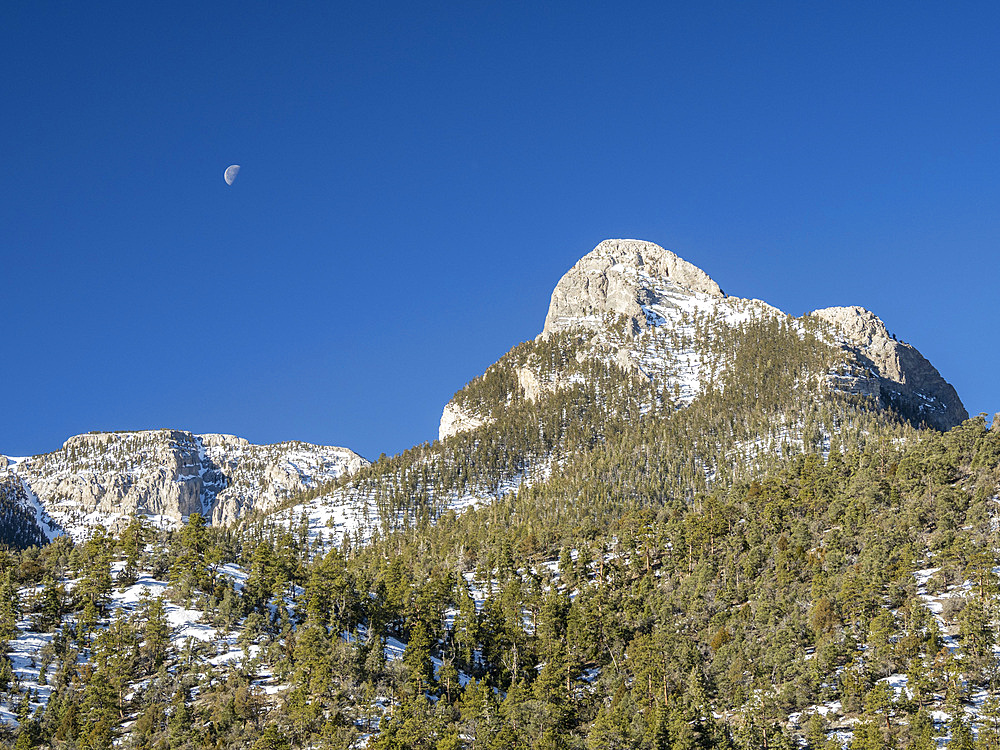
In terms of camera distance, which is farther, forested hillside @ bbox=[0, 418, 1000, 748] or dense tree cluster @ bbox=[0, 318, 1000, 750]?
forested hillside @ bbox=[0, 418, 1000, 748]

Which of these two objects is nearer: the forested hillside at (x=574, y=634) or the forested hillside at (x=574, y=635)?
the forested hillside at (x=574, y=635)

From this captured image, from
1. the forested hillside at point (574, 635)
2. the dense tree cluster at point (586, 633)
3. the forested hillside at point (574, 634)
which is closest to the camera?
the forested hillside at point (574, 635)

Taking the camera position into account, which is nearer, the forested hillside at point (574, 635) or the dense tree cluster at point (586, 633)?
the forested hillside at point (574, 635)

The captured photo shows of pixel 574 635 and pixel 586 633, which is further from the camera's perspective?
pixel 574 635

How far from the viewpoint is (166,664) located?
104 m

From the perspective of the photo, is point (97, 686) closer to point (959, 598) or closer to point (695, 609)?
point (695, 609)

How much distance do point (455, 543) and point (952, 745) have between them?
4425 inches

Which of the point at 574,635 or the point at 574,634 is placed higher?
the point at 574,634

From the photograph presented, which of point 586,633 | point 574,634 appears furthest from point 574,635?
point 586,633

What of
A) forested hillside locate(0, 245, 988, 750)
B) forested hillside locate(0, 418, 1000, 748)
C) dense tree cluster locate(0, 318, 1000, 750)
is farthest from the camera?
forested hillside locate(0, 418, 1000, 748)

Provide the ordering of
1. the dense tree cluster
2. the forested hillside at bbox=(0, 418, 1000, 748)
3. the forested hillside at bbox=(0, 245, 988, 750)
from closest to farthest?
the forested hillside at bbox=(0, 245, 988, 750) → the dense tree cluster → the forested hillside at bbox=(0, 418, 1000, 748)

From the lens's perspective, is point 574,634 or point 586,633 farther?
point 574,634

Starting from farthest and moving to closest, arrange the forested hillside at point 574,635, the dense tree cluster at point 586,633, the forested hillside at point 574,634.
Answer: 1. the forested hillside at point 574,634
2. the dense tree cluster at point 586,633
3. the forested hillside at point 574,635

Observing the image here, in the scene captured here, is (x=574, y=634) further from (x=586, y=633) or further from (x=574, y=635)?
(x=586, y=633)
